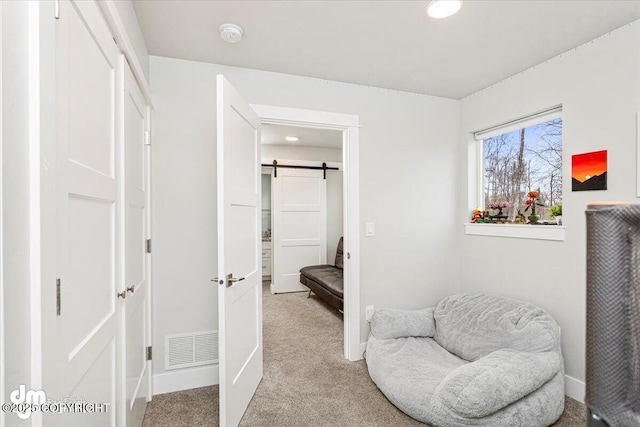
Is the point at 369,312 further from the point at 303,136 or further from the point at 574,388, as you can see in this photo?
the point at 303,136

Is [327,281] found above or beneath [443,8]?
beneath

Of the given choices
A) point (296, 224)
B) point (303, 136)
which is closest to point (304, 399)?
point (296, 224)

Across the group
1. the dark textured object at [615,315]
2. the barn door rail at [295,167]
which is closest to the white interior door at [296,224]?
the barn door rail at [295,167]

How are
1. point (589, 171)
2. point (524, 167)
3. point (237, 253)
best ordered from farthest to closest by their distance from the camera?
point (524, 167) < point (589, 171) < point (237, 253)

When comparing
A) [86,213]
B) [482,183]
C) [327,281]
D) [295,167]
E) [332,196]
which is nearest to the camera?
[86,213]

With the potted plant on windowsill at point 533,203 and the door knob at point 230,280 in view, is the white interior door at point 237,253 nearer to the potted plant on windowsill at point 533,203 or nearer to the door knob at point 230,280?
the door knob at point 230,280

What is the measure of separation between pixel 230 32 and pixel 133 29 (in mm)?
532

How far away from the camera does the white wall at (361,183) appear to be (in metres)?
2.29

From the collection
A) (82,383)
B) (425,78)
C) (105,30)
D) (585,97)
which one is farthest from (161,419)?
(585,97)

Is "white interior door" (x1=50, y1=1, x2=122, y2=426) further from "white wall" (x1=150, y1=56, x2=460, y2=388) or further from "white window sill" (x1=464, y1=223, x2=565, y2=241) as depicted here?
"white window sill" (x1=464, y1=223, x2=565, y2=241)

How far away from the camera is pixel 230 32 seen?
1944 millimetres

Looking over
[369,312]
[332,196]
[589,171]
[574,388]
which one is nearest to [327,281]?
[369,312]

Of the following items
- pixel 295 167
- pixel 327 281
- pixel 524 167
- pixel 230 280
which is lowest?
pixel 327 281

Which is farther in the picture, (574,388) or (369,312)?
(369,312)
